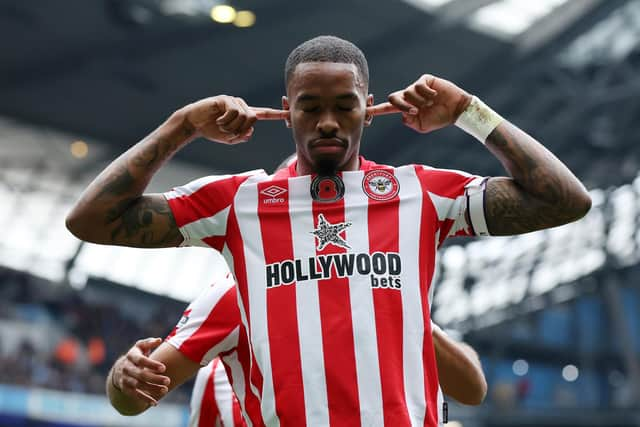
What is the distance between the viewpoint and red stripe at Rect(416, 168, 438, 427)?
246cm

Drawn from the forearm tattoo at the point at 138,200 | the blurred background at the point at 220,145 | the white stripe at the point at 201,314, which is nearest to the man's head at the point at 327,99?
the forearm tattoo at the point at 138,200

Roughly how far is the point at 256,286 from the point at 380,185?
455 millimetres

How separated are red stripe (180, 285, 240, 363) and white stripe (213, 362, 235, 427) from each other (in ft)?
2.27

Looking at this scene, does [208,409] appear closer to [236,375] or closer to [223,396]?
[223,396]

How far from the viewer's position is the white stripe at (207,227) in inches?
104

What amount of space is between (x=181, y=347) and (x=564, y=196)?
4.79ft

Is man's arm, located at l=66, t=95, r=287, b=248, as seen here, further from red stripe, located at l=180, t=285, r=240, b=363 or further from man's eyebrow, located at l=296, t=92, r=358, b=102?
red stripe, located at l=180, t=285, r=240, b=363

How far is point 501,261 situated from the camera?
32094mm

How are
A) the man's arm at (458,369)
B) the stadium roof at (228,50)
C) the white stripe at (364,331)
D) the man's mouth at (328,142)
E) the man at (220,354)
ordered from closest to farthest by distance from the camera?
the white stripe at (364,331) → the man's mouth at (328,142) → the man at (220,354) → the man's arm at (458,369) → the stadium roof at (228,50)

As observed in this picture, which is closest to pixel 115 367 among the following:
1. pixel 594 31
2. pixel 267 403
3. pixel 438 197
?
pixel 267 403

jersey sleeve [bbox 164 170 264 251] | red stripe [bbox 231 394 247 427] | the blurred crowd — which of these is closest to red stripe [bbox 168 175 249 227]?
jersey sleeve [bbox 164 170 264 251]

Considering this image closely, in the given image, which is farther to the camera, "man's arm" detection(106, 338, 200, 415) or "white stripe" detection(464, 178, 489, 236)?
"white stripe" detection(464, 178, 489, 236)

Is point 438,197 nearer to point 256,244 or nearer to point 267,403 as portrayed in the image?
point 256,244

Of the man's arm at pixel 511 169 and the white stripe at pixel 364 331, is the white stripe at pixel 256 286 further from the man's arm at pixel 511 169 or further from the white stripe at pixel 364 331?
the man's arm at pixel 511 169
